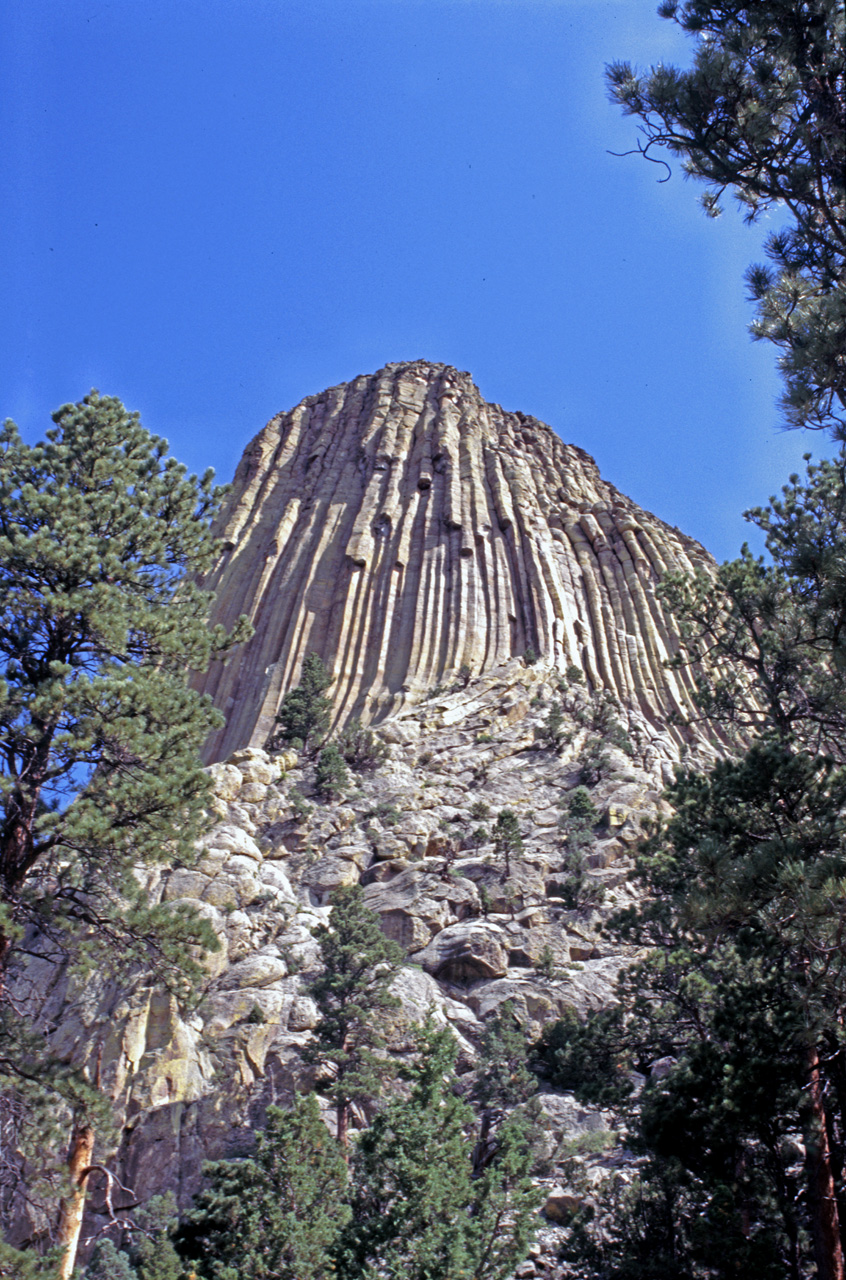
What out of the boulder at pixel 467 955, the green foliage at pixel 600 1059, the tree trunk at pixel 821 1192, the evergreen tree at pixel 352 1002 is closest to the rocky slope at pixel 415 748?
the boulder at pixel 467 955

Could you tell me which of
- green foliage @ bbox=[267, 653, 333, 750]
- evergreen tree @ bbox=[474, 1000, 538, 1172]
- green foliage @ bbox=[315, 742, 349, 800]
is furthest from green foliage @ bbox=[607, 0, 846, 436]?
green foliage @ bbox=[267, 653, 333, 750]

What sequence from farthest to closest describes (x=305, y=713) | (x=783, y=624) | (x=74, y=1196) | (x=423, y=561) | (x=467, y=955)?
(x=423, y=561)
(x=305, y=713)
(x=467, y=955)
(x=783, y=624)
(x=74, y=1196)

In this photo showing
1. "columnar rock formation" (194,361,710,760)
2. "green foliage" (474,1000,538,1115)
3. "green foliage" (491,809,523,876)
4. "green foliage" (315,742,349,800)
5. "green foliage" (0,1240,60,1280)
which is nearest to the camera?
"green foliage" (0,1240,60,1280)

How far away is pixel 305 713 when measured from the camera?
44531 millimetres

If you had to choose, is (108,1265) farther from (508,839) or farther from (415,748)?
(415,748)

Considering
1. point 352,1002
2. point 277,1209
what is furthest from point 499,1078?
point 277,1209

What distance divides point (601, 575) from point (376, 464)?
15.3m

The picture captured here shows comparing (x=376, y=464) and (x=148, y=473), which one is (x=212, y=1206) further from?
(x=376, y=464)

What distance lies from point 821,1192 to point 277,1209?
812 cm

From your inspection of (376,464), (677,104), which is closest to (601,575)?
(376,464)

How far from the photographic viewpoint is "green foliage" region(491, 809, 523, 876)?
3177 centimetres

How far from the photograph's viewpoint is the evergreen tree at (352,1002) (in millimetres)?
21688

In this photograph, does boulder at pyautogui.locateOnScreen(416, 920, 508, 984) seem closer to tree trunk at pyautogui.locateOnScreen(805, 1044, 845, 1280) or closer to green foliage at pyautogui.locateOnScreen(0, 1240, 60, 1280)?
tree trunk at pyautogui.locateOnScreen(805, 1044, 845, 1280)

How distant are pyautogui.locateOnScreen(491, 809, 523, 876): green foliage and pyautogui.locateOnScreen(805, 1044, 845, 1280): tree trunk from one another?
19509 mm
